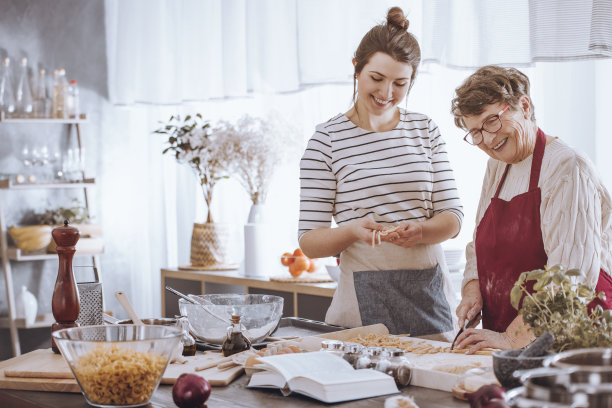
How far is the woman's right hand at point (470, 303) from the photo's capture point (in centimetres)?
201

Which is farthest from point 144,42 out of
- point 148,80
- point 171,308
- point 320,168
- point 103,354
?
point 103,354

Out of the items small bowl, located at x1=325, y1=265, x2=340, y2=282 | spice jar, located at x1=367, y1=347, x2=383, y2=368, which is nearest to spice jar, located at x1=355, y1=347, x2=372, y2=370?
spice jar, located at x1=367, y1=347, x2=383, y2=368

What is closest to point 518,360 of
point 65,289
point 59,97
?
point 65,289

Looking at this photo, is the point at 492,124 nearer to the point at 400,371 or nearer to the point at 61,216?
the point at 400,371

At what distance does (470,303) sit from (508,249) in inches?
7.6

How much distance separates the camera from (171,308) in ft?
13.9

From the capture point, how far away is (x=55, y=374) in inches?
64.2

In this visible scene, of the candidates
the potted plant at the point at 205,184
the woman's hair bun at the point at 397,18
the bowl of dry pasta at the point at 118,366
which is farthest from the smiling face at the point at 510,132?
the potted plant at the point at 205,184

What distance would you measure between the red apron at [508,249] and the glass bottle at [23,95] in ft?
11.3

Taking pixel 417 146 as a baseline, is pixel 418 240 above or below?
below

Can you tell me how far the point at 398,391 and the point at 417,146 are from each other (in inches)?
42.8

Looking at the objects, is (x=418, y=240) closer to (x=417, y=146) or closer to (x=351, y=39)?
(x=417, y=146)

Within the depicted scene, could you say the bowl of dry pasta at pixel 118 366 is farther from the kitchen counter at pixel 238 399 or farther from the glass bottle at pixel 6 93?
the glass bottle at pixel 6 93

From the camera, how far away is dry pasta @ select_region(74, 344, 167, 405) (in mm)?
1403
